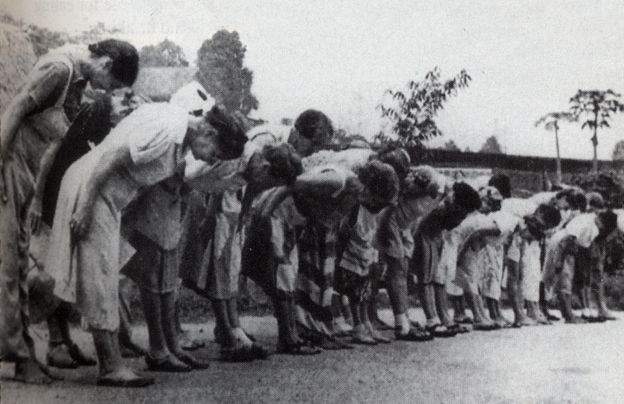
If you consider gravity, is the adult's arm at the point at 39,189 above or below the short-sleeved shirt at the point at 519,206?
above

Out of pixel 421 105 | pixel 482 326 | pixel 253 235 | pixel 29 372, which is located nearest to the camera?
pixel 29 372

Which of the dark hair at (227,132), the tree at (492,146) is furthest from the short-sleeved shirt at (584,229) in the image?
the dark hair at (227,132)

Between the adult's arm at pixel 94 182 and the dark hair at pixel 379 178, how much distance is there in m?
1.53

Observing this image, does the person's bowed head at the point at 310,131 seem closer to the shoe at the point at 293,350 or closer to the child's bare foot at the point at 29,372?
the shoe at the point at 293,350

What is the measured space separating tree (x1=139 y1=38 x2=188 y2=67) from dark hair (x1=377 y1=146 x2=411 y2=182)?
129cm

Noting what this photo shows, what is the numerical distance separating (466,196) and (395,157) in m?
0.60

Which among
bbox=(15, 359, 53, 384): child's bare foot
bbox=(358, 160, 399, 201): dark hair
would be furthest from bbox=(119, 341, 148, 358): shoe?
bbox=(358, 160, 399, 201): dark hair

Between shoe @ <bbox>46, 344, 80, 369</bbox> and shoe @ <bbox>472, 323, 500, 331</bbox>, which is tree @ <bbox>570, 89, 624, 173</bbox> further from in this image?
shoe @ <bbox>46, 344, 80, 369</bbox>

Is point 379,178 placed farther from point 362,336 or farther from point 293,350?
point 293,350

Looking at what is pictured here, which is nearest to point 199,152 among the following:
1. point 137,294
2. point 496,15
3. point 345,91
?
point 137,294

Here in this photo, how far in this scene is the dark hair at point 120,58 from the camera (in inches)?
175

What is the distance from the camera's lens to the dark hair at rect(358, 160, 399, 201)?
17.1 feet

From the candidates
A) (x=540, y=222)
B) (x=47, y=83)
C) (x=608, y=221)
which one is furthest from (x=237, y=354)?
(x=608, y=221)

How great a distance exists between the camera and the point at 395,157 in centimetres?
529
